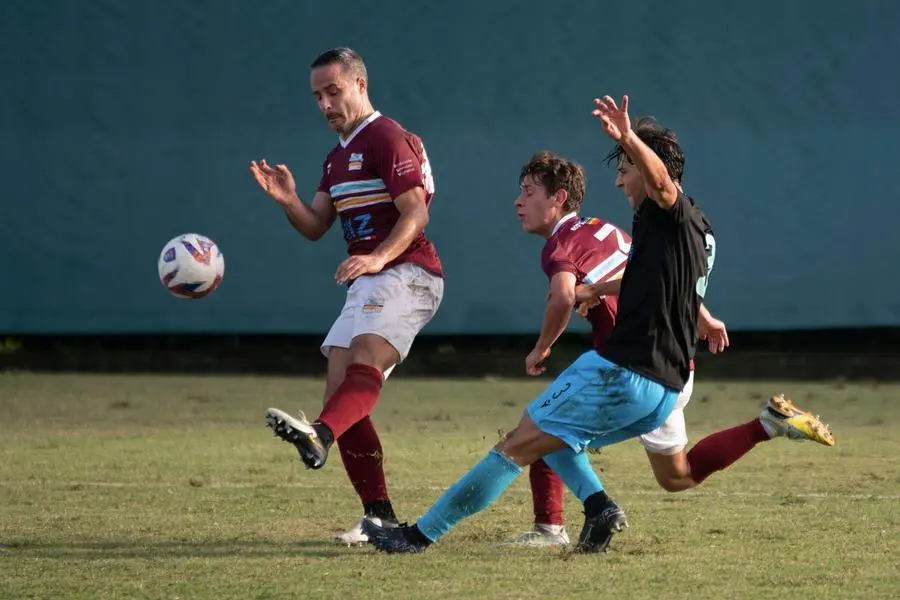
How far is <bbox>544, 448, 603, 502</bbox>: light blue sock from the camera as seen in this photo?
223 inches

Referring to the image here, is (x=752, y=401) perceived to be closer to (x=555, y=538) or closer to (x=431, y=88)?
(x=431, y=88)

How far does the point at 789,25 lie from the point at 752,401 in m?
4.00

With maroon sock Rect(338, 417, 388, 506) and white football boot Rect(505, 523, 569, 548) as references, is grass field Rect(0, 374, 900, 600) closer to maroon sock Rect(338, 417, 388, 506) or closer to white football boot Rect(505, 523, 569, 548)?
white football boot Rect(505, 523, 569, 548)

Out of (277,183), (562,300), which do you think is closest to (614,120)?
(562,300)

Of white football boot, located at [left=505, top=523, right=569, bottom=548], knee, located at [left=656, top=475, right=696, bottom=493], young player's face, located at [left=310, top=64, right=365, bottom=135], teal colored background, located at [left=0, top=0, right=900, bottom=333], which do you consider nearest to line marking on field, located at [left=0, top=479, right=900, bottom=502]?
knee, located at [left=656, top=475, right=696, bottom=493]

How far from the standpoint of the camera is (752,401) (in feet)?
40.7

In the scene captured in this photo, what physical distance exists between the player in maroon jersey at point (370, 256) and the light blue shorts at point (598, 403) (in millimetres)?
927

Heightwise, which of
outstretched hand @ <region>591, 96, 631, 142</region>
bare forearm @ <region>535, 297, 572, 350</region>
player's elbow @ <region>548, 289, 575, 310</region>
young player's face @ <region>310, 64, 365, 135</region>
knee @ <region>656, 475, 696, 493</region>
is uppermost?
outstretched hand @ <region>591, 96, 631, 142</region>

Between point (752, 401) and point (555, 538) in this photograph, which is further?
point (752, 401)

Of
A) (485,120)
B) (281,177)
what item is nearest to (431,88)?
(485,120)

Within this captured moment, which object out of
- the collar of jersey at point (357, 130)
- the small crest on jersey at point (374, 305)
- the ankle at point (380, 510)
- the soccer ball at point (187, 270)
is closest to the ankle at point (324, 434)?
the ankle at point (380, 510)

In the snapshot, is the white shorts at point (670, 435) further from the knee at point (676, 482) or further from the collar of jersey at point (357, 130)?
the collar of jersey at point (357, 130)

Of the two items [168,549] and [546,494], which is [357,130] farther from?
[168,549]

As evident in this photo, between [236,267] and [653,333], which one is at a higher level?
[653,333]
